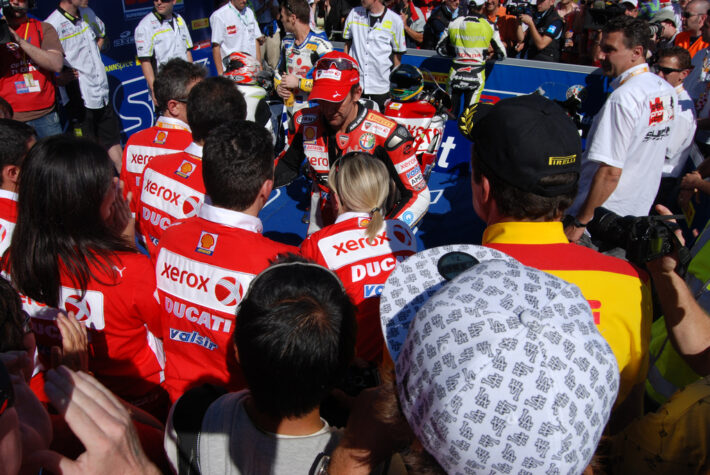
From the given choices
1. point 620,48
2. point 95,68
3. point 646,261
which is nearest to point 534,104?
point 646,261

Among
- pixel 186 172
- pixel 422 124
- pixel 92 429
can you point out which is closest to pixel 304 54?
pixel 422 124

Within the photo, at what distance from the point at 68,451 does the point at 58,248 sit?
30.5 inches

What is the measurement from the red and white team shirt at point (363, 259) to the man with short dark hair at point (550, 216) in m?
0.71

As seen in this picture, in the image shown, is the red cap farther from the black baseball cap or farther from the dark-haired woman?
the black baseball cap

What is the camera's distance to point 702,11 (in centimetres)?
670

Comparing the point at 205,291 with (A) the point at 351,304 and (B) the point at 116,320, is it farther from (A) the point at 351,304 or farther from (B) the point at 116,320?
(A) the point at 351,304

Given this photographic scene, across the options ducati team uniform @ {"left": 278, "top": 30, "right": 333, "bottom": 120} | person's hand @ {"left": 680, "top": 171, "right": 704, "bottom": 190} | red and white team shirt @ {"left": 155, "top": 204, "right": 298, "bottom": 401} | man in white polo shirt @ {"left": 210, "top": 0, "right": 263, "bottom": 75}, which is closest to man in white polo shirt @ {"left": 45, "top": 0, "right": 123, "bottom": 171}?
man in white polo shirt @ {"left": 210, "top": 0, "right": 263, "bottom": 75}

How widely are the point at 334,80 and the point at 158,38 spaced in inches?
190

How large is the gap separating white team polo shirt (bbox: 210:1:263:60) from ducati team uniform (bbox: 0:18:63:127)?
3.21 m

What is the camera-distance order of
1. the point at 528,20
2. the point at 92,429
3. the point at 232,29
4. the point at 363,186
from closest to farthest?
the point at 92,429 → the point at 363,186 → the point at 232,29 → the point at 528,20

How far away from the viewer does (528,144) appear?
53.8 inches

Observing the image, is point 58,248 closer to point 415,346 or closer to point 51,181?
point 51,181

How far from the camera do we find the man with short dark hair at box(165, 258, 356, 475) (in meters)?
1.13

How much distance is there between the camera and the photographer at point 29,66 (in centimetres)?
460
